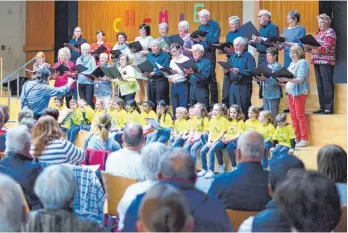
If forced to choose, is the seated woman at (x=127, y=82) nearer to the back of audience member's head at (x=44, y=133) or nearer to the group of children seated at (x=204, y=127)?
the group of children seated at (x=204, y=127)

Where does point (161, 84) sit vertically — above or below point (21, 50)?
below

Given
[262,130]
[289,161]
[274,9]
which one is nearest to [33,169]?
[289,161]

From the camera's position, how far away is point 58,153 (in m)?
5.12

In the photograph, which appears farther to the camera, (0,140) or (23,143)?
(0,140)

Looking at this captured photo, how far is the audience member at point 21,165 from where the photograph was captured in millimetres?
4422

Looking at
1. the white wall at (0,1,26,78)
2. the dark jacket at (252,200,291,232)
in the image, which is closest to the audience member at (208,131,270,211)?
the dark jacket at (252,200,291,232)

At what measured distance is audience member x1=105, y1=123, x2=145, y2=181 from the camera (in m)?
5.00

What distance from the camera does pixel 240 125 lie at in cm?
902

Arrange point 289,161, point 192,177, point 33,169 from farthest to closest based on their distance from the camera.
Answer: point 33,169, point 289,161, point 192,177

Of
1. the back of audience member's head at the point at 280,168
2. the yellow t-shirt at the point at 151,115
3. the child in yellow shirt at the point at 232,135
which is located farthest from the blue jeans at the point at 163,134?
the back of audience member's head at the point at 280,168

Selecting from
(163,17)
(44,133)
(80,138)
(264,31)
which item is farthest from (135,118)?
(44,133)

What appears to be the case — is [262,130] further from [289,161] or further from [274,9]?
[289,161]

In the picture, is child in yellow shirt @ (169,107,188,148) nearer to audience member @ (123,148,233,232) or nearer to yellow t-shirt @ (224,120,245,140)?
yellow t-shirt @ (224,120,245,140)

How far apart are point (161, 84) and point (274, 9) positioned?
8.38 ft
